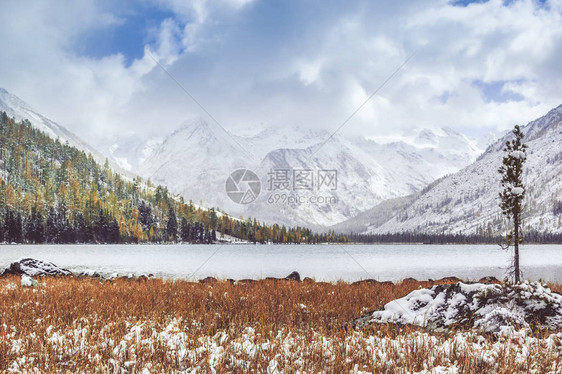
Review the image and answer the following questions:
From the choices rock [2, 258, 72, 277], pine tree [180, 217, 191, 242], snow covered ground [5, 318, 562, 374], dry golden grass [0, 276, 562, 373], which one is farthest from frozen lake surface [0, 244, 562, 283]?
pine tree [180, 217, 191, 242]

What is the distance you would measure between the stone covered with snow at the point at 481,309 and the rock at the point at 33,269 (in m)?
23.2

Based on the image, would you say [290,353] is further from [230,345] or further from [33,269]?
[33,269]

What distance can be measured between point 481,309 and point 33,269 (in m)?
26.5

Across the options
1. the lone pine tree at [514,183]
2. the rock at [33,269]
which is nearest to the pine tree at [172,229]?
the rock at [33,269]

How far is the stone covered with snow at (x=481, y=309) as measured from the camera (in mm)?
8844

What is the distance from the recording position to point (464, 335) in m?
8.43

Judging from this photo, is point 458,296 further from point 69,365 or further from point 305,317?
point 69,365

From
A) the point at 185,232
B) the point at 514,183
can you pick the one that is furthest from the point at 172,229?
the point at 514,183

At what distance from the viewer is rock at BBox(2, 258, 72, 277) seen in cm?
2517

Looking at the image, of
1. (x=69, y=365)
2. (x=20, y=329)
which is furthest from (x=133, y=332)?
(x=20, y=329)

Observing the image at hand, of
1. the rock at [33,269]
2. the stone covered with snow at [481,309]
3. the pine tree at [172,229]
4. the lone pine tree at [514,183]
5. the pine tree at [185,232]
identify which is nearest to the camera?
the stone covered with snow at [481,309]

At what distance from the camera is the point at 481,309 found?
9273 millimetres

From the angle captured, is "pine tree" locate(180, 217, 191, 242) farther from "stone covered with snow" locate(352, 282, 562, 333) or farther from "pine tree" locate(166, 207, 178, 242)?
"stone covered with snow" locate(352, 282, 562, 333)

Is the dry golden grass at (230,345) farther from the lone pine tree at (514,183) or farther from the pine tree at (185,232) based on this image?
the pine tree at (185,232)
